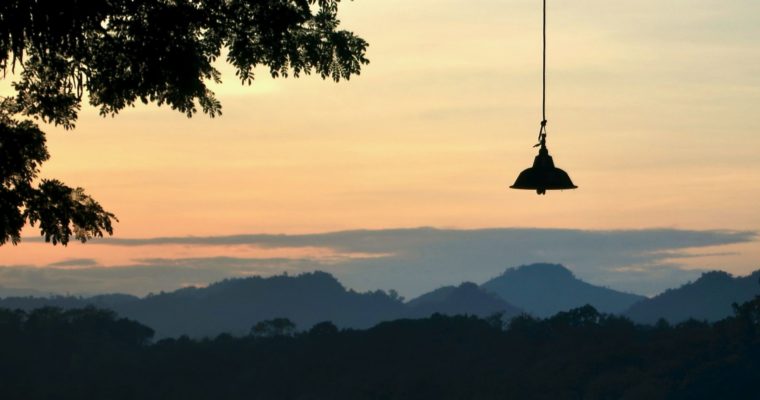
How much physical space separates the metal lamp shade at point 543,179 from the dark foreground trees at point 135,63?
292cm

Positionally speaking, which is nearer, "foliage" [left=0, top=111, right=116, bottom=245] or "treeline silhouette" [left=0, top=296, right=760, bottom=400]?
"foliage" [left=0, top=111, right=116, bottom=245]

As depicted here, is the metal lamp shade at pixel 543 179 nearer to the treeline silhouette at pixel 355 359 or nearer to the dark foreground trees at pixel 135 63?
the dark foreground trees at pixel 135 63

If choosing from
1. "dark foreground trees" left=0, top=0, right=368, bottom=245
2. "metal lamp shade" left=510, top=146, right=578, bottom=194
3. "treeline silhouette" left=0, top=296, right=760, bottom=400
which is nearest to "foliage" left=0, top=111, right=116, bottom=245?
"dark foreground trees" left=0, top=0, right=368, bottom=245

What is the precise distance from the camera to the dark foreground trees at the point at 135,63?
51.7 feet

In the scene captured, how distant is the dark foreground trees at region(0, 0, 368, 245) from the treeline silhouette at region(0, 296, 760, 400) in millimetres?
110977

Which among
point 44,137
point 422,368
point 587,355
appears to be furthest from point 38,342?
point 44,137

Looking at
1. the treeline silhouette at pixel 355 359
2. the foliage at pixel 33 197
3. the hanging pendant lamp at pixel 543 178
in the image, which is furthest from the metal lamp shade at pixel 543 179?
the treeline silhouette at pixel 355 359

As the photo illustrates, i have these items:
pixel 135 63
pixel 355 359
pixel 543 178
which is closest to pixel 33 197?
pixel 135 63

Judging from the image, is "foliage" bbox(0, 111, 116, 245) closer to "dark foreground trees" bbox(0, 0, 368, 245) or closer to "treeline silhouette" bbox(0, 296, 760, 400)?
"dark foreground trees" bbox(0, 0, 368, 245)

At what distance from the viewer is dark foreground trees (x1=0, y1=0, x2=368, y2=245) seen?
1575cm

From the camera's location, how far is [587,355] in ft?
438

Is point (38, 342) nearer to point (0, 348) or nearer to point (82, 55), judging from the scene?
point (0, 348)

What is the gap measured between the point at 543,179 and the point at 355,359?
141348 mm

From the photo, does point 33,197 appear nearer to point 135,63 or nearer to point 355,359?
point 135,63
